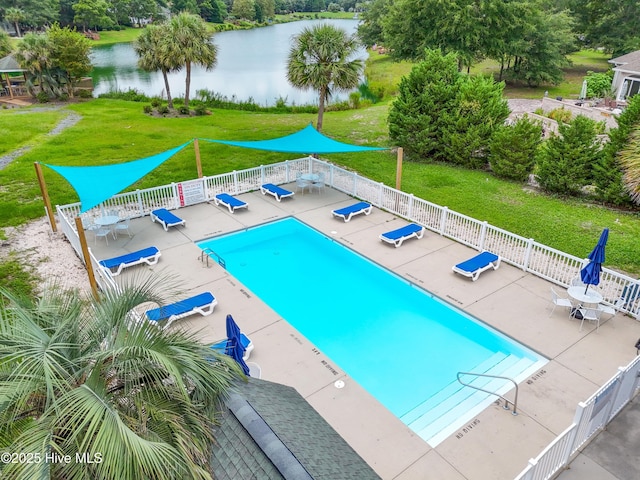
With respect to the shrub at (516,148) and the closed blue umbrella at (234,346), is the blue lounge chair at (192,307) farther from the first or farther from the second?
the shrub at (516,148)

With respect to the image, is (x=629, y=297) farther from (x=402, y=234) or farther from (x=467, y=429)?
(x=402, y=234)

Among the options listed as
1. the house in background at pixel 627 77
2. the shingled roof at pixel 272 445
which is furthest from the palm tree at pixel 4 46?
the house in background at pixel 627 77

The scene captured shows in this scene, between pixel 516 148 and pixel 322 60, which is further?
pixel 322 60

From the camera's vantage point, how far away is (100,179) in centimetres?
1217

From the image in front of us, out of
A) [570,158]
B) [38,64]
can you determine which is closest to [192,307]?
[570,158]

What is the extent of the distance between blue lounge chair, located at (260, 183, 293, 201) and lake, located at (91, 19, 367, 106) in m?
15.4

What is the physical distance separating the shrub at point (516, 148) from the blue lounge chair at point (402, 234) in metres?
6.27

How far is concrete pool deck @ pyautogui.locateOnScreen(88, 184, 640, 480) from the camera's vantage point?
272 inches

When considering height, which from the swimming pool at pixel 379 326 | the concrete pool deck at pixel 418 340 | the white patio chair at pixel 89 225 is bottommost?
the swimming pool at pixel 379 326

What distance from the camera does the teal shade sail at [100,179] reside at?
11.3 meters

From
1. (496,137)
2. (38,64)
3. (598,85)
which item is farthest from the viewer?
(598,85)

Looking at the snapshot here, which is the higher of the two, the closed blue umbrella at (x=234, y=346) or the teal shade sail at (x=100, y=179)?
the teal shade sail at (x=100, y=179)

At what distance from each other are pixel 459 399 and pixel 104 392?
20.7 feet

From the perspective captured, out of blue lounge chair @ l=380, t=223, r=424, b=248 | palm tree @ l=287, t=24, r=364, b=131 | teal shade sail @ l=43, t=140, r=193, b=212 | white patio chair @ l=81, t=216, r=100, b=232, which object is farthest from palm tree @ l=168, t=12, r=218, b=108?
blue lounge chair @ l=380, t=223, r=424, b=248
